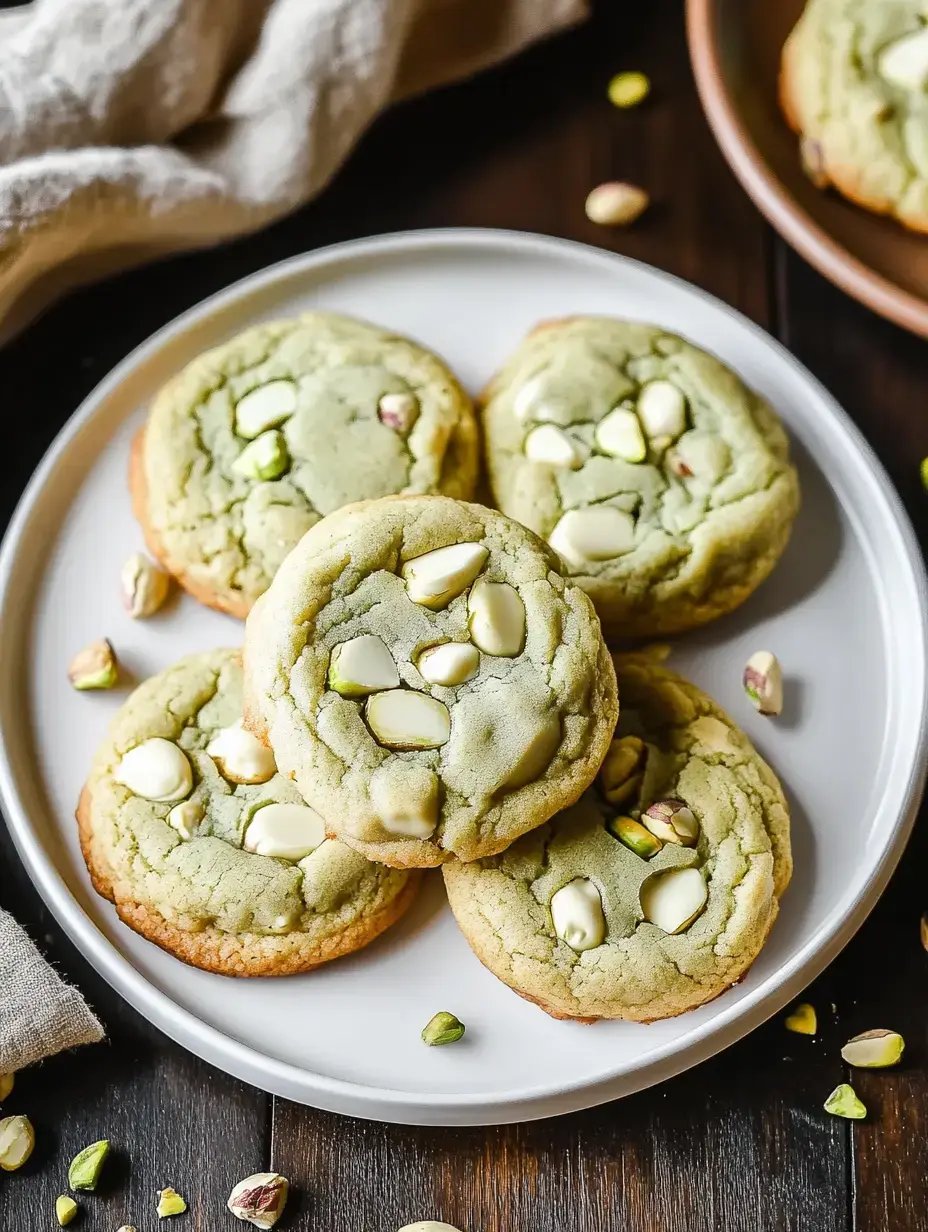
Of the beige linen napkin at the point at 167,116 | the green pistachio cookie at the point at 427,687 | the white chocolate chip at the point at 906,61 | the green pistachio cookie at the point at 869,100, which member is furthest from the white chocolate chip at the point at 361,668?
the white chocolate chip at the point at 906,61

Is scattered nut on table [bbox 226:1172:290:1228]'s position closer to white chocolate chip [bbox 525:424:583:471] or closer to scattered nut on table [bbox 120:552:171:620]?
scattered nut on table [bbox 120:552:171:620]

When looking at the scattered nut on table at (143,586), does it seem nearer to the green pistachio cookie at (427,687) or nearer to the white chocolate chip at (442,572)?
the green pistachio cookie at (427,687)

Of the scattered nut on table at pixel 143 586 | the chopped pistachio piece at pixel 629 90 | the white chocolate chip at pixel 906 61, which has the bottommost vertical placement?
the scattered nut on table at pixel 143 586

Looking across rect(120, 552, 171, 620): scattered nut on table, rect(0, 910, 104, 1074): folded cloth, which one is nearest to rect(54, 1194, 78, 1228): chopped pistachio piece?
rect(0, 910, 104, 1074): folded cloth

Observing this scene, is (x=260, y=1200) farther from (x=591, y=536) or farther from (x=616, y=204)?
(x=616, y=204)

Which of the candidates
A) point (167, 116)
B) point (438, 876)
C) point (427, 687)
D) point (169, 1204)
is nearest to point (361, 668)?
point (427, 687)

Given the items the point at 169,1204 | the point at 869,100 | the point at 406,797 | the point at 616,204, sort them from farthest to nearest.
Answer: the point at 616,204
the point at 869,100
the point at 169,1204
the point at 406,797
